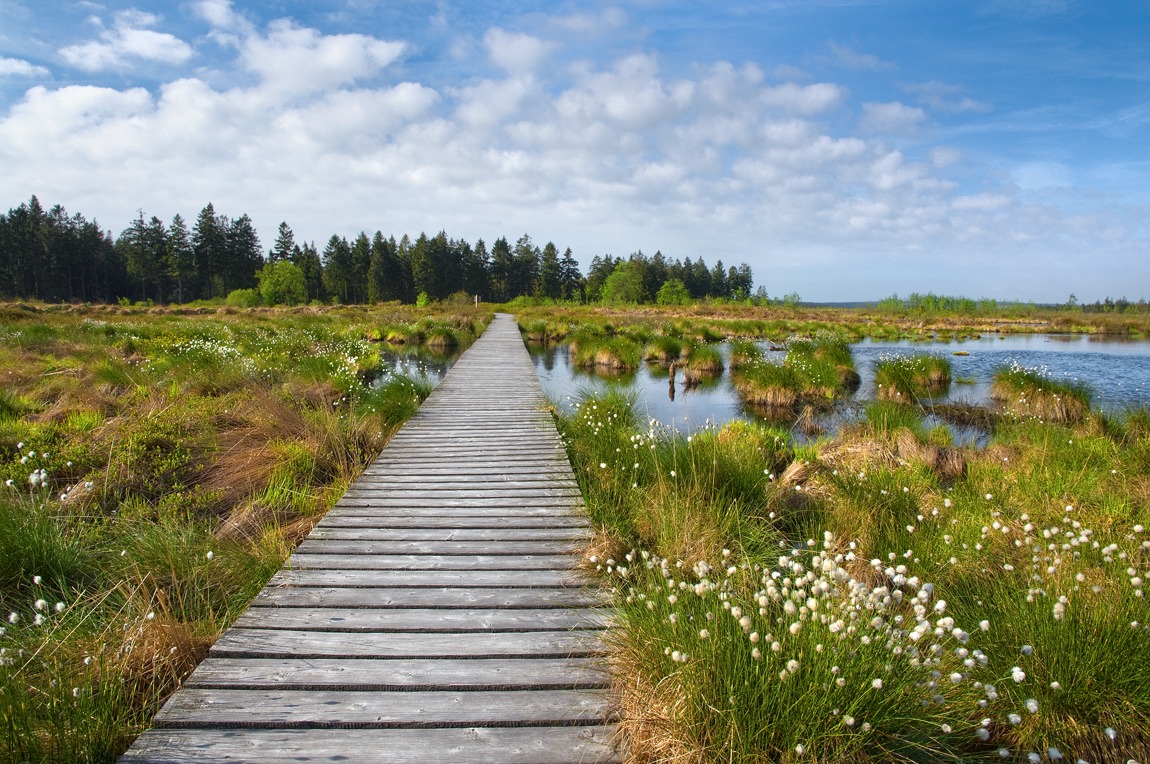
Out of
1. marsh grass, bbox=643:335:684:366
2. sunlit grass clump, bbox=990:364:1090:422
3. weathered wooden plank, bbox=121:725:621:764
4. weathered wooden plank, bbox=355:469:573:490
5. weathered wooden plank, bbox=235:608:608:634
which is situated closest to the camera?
weathered wooden plank, bbox=121:725:621:764

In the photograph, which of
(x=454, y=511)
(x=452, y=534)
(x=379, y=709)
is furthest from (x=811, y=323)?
(x=379, y=709)

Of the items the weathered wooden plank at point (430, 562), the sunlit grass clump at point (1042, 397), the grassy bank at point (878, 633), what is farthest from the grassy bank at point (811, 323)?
the weathered wooden plank at point (430, 562)

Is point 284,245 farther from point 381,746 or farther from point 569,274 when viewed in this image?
point 381,746

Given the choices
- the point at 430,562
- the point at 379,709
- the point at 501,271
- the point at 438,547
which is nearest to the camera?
the point at 379,709

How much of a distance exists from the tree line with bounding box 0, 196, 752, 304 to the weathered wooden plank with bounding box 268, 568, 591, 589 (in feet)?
180

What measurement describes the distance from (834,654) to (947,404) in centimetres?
1199

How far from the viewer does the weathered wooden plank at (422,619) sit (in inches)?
116

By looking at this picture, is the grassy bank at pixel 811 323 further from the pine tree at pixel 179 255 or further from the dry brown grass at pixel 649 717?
the pine tree at pixel 179 255

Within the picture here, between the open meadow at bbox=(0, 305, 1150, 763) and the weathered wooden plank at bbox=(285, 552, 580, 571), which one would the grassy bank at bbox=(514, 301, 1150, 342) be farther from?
the weathered wooden plank at bbox=(285, 552, 580, 571)

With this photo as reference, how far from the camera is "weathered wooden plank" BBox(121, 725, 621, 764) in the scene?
6.88 feet

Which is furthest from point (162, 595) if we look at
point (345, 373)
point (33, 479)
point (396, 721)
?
point (345, 373)

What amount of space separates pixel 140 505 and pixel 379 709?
13.2ft

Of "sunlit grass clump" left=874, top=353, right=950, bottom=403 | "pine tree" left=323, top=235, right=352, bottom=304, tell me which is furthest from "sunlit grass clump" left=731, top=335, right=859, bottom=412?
"pine tree" left=323, top=235, right=352, bottom=304

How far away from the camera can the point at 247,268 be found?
63.5 metres
